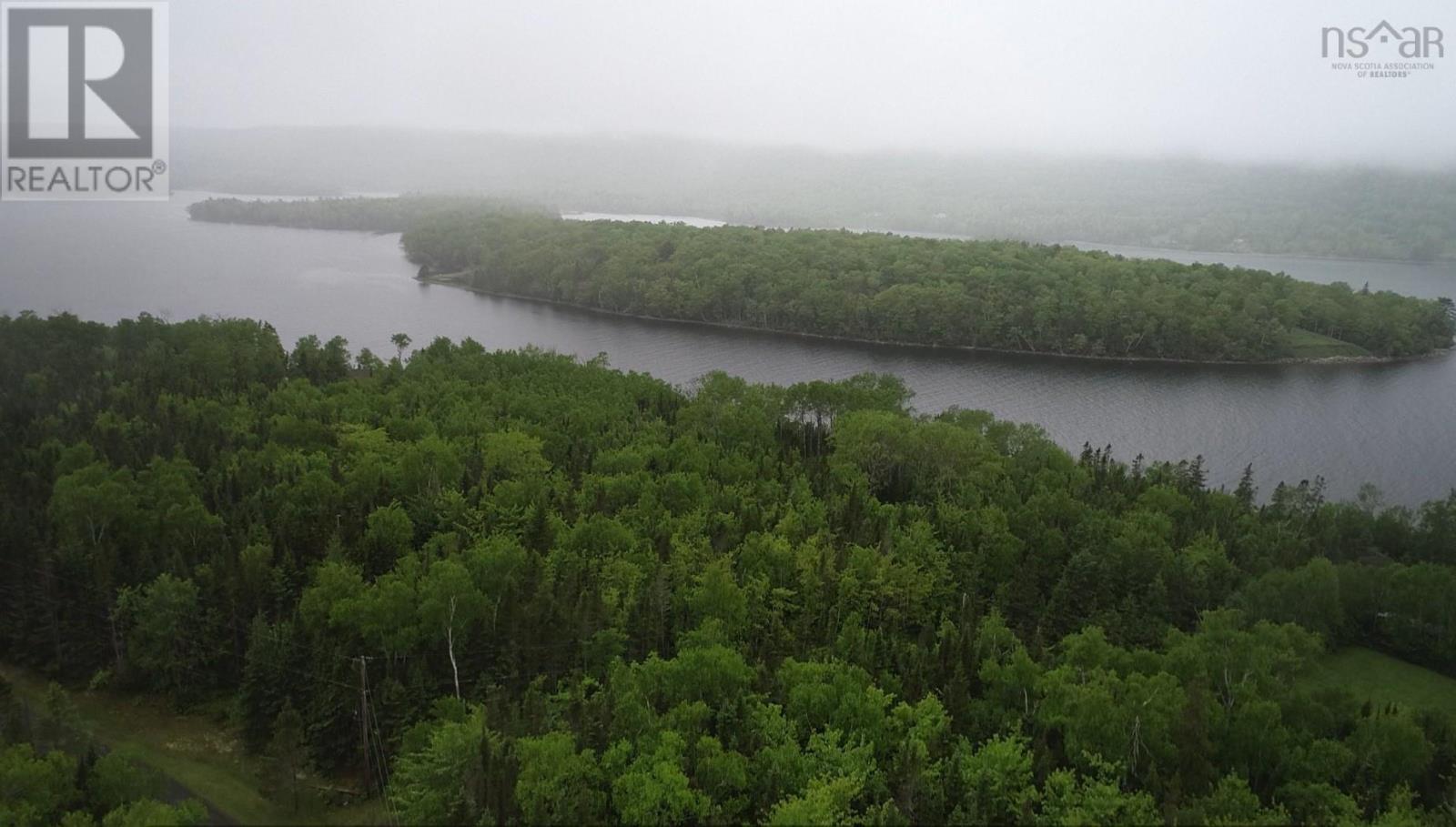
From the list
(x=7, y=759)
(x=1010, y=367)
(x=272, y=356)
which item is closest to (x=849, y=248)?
(x=1010, y=367)

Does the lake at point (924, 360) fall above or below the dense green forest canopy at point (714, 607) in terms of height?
above

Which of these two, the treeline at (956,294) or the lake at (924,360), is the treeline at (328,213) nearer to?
the lake at (924,360)

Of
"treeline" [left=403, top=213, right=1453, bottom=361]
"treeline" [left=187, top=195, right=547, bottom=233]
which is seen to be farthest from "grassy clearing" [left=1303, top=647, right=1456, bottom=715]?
"treeline" [left=187, top=195, right=547, bottom=233]

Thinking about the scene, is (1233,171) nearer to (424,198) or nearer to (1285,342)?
(1285,342)

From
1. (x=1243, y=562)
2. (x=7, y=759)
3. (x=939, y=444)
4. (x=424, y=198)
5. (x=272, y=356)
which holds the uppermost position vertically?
(x=424, y=198)

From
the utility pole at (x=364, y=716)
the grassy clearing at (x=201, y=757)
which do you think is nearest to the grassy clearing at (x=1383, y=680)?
the utility pole at (x=364, y=716)

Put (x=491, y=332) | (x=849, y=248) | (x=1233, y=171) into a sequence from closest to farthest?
1. (x=491, y=332)
2. (x=849, y=248)
3. (x=1233, y=171)
